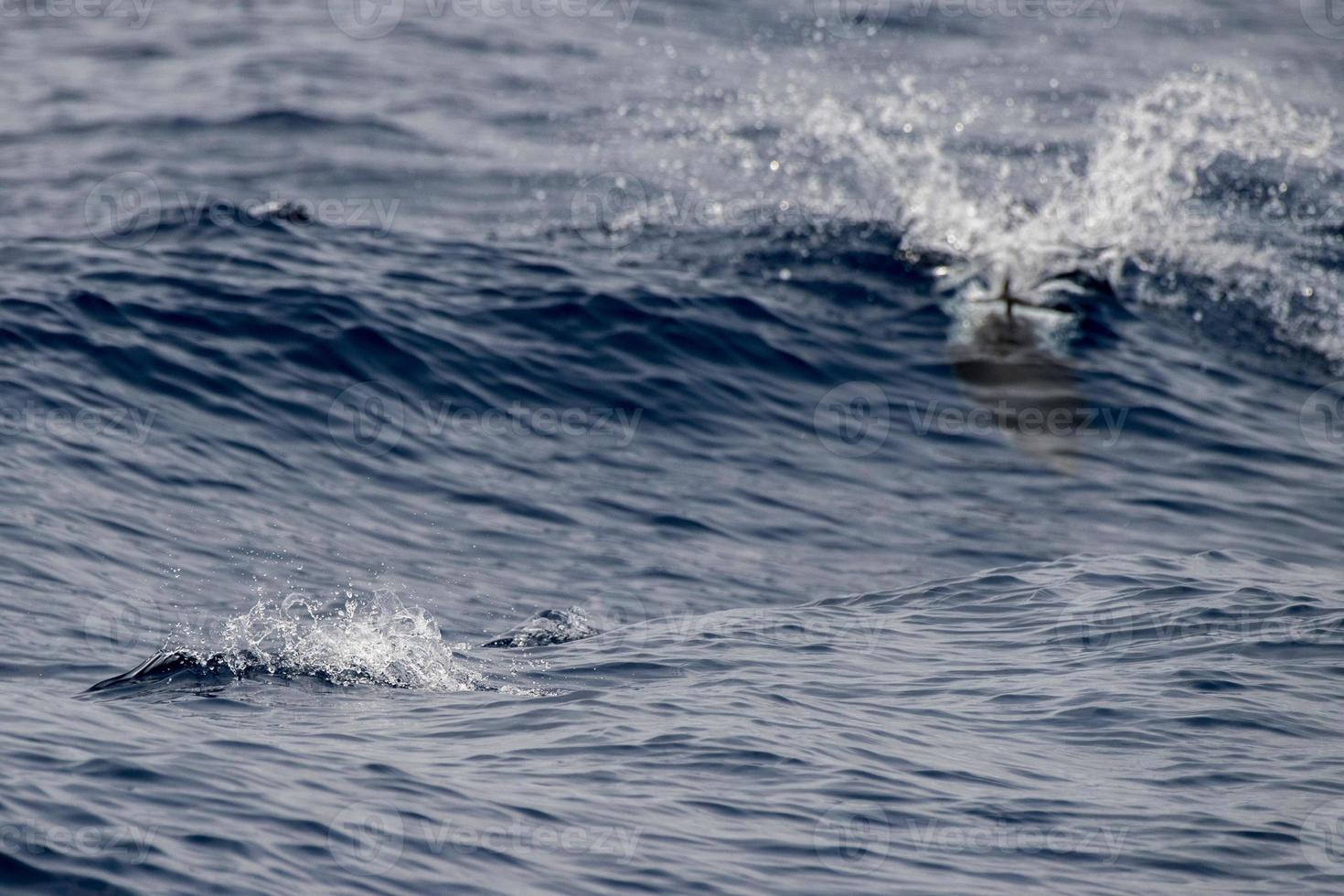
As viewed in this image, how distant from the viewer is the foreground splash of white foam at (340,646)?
31.1ft

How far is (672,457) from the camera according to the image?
15.4 metres

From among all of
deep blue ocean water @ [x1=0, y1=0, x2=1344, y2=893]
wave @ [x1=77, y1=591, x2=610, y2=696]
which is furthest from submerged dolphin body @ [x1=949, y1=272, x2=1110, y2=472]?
wave @ [x1=77, y1=591, x2=610, y2=696]

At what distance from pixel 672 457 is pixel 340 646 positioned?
5947 mm

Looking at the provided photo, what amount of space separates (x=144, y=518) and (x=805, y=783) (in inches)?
249

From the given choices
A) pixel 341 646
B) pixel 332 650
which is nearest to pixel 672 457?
pixel 341 646

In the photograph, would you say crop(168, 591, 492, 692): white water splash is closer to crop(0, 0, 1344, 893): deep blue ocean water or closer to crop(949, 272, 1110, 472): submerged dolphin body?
crop(0, 0, 1344, 893): deep blue ocean water

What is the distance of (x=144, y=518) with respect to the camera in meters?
12.3

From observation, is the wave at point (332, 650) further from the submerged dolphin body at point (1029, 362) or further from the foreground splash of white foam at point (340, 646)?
the submerged dolphin body at point (1029, 362)

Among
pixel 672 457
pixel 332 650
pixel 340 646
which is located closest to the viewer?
pixel 332 650

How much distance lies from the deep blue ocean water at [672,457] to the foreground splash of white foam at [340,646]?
4 centimetres

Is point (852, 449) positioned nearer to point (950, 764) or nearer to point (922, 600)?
point (922, 600)

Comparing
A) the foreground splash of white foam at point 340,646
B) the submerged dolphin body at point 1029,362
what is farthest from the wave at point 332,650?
the submerged dolphin body at point 1029,362

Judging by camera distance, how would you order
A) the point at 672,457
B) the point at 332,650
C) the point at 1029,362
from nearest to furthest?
the point at 332,650
the point at 672,457
the point at 1029,362

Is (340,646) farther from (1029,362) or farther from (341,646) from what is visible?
(1029,362)
